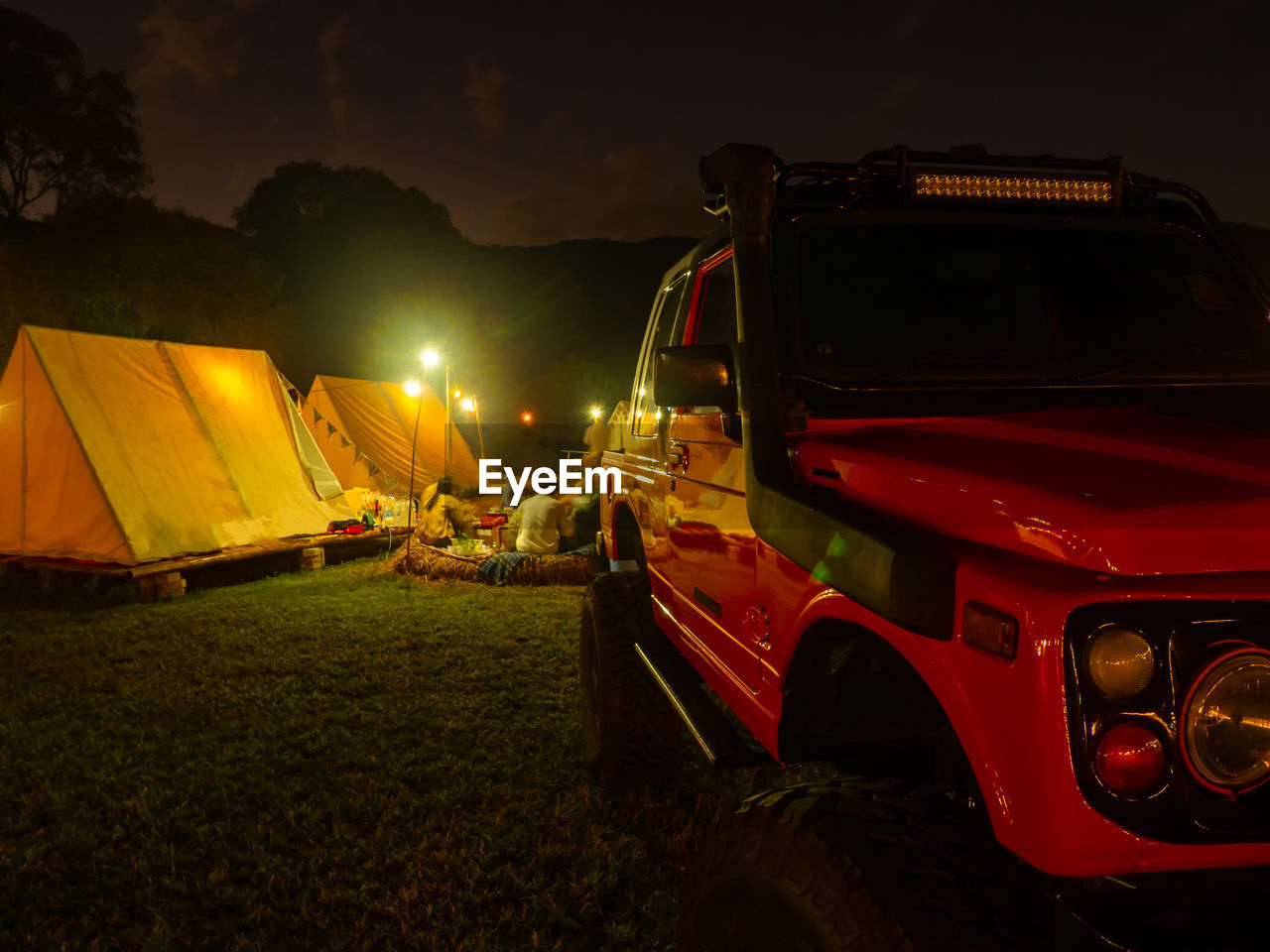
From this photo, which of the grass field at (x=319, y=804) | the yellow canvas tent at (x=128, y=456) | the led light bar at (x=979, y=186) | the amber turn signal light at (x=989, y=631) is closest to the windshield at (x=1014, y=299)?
the led light bar at (x=979, y=186)

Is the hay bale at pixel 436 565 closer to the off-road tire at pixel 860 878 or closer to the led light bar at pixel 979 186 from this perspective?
the led light bar at pixel 979 186

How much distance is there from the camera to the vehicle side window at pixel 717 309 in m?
2.73

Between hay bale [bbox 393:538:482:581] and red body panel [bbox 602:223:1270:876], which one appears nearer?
red body panel [bbox 602:223:1270:876]

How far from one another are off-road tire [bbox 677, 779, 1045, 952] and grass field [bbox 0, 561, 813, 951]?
1553mm

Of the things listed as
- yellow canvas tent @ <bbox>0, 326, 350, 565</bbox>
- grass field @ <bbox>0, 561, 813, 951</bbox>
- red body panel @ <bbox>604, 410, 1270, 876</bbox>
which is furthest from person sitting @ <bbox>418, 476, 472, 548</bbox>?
red body panel @ <bbox>604, 410, 1270, 876</bbox>

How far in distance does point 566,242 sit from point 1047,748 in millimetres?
174387

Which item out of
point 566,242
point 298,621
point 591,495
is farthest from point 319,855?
point 566,242

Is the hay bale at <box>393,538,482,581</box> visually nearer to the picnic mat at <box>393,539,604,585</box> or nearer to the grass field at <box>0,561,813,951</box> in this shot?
the picnic mat at <box>393,539,604,585</box>

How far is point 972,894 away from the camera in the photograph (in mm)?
1233

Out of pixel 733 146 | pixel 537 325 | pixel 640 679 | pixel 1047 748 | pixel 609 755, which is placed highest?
pixel 537 325

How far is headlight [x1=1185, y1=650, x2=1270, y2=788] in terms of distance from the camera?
1054 millimetres

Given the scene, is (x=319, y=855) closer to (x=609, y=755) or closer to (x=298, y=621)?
(x=609, y=755)

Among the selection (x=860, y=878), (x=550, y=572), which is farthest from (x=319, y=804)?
(x=550, y=572)

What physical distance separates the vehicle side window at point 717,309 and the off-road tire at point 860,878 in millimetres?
1635
